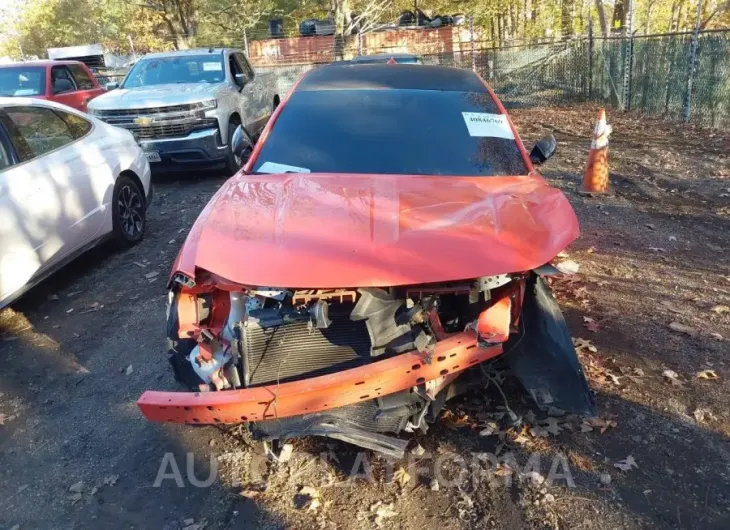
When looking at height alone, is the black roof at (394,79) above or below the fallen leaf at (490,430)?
above

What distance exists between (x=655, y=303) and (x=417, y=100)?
2.42 meters

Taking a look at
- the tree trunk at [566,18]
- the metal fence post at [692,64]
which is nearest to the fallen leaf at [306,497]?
the metal fence post at [692,64]

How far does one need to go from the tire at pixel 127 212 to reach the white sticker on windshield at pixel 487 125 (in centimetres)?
375

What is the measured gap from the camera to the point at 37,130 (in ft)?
17.1

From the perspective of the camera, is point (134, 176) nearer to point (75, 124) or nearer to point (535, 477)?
point (75, 124)

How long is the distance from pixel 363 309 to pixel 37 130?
4.13 m

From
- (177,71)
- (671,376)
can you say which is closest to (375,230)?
(671,376)

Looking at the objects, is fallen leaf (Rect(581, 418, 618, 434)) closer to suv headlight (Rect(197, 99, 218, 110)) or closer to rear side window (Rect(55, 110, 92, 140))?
rear side window (Rect(55, 110, 92, 140))

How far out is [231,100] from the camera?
9.23 m

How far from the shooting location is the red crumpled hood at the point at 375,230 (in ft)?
8.76

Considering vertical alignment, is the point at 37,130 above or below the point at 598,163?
above

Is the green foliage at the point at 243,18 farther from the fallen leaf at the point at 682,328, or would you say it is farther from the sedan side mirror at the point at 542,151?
the fallen leaf at the point at 682,328

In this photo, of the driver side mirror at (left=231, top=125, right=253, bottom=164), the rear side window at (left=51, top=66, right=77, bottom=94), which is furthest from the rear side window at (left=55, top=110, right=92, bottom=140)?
the rear side window at (left=51, top=66, right=77, bottom=94)

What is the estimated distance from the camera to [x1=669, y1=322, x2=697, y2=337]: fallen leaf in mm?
4059
